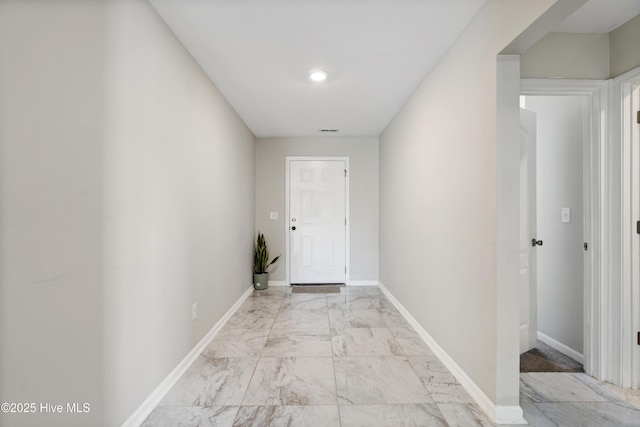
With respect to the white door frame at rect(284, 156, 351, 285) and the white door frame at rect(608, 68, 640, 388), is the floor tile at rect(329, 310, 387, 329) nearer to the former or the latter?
the white door frame at rect(284, 156, 351, 285)

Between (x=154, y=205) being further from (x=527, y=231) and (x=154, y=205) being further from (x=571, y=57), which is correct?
(x=571, y=57)

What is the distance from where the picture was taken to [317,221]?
4934 mm

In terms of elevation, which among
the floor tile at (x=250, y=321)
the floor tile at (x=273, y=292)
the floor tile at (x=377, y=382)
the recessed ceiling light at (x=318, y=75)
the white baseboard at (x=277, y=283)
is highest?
the recessed ceiling light at (x=318, y=75)

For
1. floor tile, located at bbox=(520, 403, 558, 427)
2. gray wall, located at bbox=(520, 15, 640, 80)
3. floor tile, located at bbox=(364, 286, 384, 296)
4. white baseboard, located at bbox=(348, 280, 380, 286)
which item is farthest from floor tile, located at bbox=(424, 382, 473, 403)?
white baseboard, located at bbox=(348, 280, 380, 286)

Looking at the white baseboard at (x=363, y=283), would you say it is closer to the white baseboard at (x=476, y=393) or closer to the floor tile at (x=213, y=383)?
the white baseboard at (x=476, y=393)

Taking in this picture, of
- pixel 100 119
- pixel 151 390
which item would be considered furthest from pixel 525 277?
pixel 100 119

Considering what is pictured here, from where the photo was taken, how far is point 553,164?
261 centimetres

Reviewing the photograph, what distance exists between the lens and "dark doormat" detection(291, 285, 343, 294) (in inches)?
175

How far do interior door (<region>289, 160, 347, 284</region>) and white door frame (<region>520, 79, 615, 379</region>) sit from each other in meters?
3.11

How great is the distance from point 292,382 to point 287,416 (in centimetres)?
34

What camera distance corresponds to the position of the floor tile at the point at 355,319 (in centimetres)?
309

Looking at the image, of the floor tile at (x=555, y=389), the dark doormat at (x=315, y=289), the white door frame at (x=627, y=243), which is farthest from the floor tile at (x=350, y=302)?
the white door frame at (x=627, y=243)

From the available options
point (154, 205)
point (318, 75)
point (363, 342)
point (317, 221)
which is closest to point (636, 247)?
point (363, 342)

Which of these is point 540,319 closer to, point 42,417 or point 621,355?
point 621,355
